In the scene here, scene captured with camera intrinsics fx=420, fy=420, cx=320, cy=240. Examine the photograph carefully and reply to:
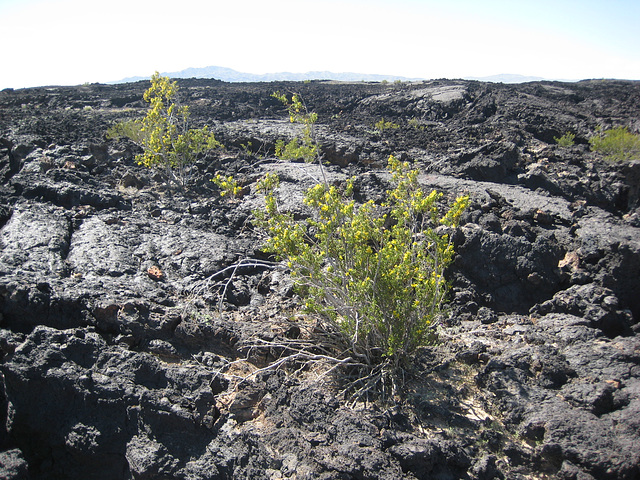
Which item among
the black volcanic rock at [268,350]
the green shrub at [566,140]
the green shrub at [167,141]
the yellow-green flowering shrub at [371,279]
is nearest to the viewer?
the black volcanic rock at [268,350]

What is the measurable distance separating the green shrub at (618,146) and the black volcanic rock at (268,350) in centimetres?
191

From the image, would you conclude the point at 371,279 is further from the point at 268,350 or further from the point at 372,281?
the point at 268,350

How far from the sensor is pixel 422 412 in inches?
122

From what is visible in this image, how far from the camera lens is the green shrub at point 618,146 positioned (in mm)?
8148

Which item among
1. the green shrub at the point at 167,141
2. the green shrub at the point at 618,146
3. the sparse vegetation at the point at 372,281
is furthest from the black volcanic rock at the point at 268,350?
the green shrub at the point at 618,146

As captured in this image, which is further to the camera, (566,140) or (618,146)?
(566,140)

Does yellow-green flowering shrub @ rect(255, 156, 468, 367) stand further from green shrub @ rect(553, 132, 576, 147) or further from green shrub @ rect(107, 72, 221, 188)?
green shrub @ rect(553, 132, 576, 147)

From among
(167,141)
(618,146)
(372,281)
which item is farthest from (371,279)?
(618,146)

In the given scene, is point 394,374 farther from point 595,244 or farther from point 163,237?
point 163,237

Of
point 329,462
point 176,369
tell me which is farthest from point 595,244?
point 176,369

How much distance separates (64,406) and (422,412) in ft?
8.68

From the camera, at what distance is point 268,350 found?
3.79m

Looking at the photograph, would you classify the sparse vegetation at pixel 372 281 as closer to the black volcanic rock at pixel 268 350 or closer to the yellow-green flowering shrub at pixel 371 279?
the yellow-green flowering shrub at pixel 371 279

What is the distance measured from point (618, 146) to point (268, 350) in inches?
327
